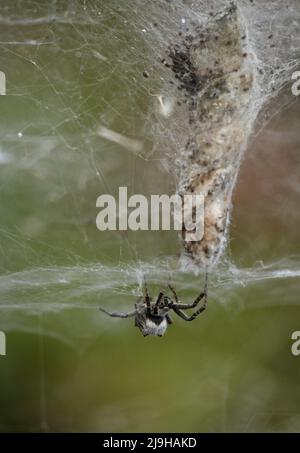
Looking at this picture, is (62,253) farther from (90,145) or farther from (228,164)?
(228,164)

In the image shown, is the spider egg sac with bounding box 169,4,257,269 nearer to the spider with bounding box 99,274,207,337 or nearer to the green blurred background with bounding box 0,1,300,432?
the green blurred background with bounding box 0,1,300,432

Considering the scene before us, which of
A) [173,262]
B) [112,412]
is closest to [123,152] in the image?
[173,262]

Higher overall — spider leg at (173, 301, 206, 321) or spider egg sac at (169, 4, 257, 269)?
spider egg sac at (169, 4, 257, 269)

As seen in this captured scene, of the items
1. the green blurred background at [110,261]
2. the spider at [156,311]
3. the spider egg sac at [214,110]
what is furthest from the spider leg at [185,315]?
the spider egg sac at [214,110]

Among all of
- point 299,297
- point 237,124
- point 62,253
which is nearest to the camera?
point 237,124

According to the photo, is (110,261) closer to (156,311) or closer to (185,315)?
(156,311)

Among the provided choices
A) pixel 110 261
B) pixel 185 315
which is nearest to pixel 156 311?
pixel 185 315

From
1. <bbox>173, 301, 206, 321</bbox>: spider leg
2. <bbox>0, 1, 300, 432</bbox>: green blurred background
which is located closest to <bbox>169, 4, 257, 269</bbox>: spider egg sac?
<bbox>0, 1, 300, 432</bbox>: green blurred background

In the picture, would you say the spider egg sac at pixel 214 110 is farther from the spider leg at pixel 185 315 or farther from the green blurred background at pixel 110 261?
the spider leg at pixel 185 315

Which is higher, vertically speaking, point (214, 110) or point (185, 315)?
point (214, 110)
